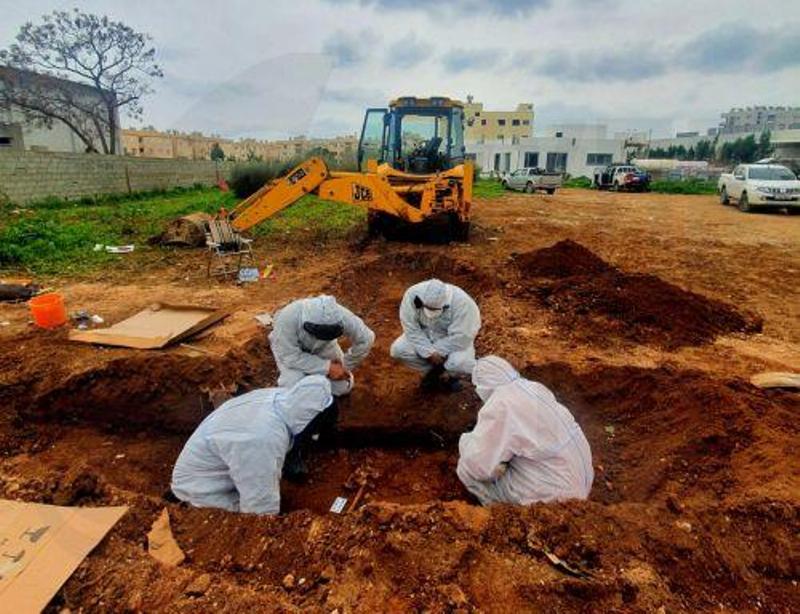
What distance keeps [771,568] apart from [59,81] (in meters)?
25.1

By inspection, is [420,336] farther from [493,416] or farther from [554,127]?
[554,127]

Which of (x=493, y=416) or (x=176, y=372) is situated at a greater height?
(x=493, y=416)

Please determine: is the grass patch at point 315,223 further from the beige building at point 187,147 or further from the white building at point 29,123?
the white building at point 29,123

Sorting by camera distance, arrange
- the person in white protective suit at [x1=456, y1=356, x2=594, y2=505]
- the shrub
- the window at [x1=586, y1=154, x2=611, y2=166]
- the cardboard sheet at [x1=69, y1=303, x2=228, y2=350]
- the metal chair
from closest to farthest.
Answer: the person in white protective suit at [x1=456, y1=356, x2=594, y2=505] < the cardboard sheet at [x1=69, y1=303, x2=228, y2=350] < the metal chair < the shrub < the window at [x1=586, y1=154, x2=611, y2=166]

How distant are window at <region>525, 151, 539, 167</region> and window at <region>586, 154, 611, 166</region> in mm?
4205

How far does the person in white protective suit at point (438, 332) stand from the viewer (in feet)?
13.7

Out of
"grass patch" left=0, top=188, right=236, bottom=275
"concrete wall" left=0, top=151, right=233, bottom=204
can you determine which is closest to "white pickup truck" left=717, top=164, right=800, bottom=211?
"grass patch" left=0, top=188, right=236, bottom=275

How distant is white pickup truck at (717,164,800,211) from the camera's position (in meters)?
14.7

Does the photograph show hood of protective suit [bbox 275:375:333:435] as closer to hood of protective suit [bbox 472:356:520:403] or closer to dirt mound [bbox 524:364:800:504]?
hood of protective suit [bbox 472:356:520:403]

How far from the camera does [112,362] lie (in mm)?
4387

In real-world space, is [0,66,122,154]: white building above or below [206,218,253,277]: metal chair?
above

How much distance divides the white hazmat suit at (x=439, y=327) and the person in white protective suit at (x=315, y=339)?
48 centimetres

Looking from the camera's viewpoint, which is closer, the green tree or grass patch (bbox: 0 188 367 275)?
grass patch (bbox: 0 188 367 275)

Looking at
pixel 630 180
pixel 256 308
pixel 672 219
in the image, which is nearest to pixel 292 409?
pixel 256 308
